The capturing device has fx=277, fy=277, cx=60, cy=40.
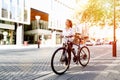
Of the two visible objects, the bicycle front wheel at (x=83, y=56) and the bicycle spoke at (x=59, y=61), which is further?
the bicycle front wheel at (x=83, y=56)

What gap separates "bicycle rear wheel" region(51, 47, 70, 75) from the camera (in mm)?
8164

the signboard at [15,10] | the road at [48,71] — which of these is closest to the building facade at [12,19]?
the signboard at [15,10]

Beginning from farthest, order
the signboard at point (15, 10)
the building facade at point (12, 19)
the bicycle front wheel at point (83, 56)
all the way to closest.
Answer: the building facade at point (12, 19) < the signboard at point (15, 10) < the bicycle front wheel at point (83, 56)

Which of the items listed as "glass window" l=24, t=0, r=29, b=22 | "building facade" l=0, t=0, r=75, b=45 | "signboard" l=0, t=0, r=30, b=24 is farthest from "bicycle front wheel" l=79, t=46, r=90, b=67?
"glass window" l=24, t=0, r=29, b=22

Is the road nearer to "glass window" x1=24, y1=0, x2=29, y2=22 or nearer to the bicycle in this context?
the bicycle

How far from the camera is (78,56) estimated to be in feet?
32.6

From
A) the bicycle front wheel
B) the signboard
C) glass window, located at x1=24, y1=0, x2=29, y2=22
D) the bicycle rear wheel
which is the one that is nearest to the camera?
the bicycle rear wheel

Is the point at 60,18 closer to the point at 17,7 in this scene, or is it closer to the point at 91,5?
the point at 17,7

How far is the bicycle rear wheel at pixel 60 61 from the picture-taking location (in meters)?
8.16

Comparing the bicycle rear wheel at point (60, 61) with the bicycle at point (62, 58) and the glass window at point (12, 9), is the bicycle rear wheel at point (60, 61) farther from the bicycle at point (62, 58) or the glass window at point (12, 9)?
the glass window at point (12, 9)

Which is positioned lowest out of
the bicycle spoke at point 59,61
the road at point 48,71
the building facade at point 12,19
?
the road at point 48,71

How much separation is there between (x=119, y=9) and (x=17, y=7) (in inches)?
1228

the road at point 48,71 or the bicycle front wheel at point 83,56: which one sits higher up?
the bicycle front wheel at point 83,56

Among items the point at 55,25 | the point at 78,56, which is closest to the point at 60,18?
the point at 55,25
